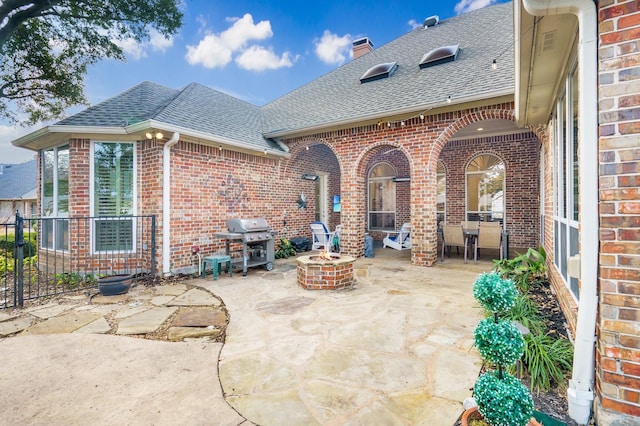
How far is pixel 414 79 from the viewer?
7.72 metres

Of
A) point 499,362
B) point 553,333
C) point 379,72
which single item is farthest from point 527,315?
point 379,72

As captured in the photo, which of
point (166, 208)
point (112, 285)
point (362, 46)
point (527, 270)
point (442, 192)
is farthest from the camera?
point (362, 46)

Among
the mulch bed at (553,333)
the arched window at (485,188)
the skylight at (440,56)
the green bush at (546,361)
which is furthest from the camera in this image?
the arched window at (485,188)

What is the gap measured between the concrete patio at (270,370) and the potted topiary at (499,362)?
0.55 m

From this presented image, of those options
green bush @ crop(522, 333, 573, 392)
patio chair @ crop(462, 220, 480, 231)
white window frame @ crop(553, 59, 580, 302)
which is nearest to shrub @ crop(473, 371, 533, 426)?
green bush @ crop(522, 333, 573, 392)

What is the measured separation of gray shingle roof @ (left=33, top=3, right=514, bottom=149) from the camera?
241 inches

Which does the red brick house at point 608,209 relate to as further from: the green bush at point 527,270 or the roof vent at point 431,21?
the roof vent at point 431,21

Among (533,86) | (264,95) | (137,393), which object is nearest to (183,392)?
(137,393)

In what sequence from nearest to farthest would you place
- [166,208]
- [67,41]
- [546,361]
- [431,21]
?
1. [546,361]
2. [166,208]
3. [67,41]
4. [431,21]

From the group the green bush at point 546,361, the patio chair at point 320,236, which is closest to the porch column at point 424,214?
the patio chair at point 320,236

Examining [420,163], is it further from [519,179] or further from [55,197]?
[55,197]

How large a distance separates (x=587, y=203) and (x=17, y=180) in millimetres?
34965

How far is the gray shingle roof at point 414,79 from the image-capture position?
636 cm

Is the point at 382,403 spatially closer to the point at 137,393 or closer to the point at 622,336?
the point at 622,336
